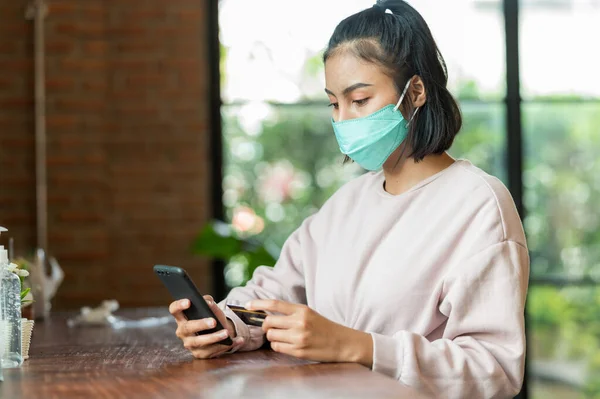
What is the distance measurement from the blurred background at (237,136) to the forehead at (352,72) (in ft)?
7.38

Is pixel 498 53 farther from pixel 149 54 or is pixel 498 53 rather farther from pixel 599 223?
pixel 149 54

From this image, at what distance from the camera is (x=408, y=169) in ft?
5.79

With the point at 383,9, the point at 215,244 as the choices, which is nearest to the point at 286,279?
the point at 383,9

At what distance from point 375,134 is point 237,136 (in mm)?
2652

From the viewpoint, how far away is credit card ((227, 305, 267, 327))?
156 cm

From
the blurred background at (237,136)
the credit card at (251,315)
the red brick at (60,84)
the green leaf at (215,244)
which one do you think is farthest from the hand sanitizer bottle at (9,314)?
the red brick at (60,84)

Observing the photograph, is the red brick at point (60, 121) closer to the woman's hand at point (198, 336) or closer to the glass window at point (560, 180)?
the glass window at point (560, 180)

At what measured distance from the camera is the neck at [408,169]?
1.74m

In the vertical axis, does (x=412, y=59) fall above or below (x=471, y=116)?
below

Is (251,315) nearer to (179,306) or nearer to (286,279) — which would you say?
(179,306)

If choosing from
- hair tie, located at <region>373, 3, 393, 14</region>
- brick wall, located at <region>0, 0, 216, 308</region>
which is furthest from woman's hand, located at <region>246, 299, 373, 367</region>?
brick wall, located at <region>0, 0, 216, 308</region>

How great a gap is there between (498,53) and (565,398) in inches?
67.3

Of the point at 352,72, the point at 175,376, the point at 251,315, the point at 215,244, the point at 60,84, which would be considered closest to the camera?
the point at 175,376

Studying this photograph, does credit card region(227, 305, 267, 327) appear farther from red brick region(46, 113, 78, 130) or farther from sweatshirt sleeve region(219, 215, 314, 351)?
red brick region(46, 113, 78, 130)
